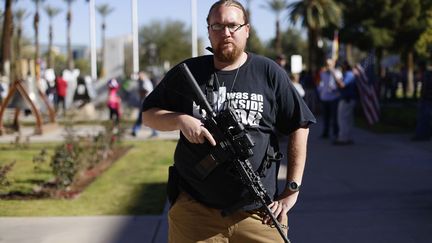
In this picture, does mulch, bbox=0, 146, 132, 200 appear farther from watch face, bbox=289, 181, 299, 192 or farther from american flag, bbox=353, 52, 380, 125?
american flag, bbox=353, 52, 380, 125

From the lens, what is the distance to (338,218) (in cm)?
664

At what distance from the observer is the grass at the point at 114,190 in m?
7.30

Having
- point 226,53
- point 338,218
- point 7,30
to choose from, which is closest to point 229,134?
point 226,53

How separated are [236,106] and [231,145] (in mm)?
202

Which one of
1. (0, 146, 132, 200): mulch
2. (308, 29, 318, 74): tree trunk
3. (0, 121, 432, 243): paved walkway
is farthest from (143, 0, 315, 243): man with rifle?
(308, 29, 318, 74): tree trunk

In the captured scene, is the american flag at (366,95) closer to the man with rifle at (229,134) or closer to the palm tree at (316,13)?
the man with rifle at (229,134)

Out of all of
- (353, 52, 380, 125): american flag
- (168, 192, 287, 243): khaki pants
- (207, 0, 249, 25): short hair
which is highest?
(207, 0, 249, 25): short hair

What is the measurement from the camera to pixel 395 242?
5672mm

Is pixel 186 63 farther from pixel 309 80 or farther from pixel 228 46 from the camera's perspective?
pixel 309 80

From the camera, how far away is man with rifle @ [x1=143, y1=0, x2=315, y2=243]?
297cm

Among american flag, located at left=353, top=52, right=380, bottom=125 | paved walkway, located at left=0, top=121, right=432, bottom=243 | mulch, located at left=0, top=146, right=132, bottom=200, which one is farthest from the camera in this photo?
american flag, located at left=353, top=52, right=380, bottom=125

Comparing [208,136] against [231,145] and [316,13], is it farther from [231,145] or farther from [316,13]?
[316,13]

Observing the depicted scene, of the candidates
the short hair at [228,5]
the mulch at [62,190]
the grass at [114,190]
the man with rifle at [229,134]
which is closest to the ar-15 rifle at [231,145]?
the man with rifle at [229,134]

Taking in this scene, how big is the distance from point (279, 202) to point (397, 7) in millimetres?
37110
